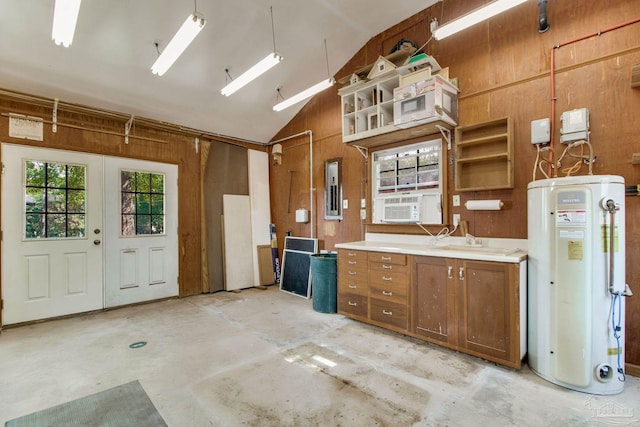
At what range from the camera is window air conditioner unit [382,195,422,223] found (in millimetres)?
3721

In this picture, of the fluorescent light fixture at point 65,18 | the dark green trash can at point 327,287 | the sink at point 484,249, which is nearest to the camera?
the fluorescent light fixture at point 65,18

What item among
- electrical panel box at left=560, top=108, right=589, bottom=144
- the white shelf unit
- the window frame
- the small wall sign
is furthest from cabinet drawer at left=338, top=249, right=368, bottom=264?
the small wall sign

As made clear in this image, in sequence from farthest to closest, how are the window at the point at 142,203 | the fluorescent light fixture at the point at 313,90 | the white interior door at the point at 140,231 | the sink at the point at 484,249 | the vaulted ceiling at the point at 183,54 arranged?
the window at the point at 142,203, the white interior door at the point at 140,231, the fluorescent light fixture at the point at 313,90, the vaulted ceiling at the point at 183,54, the sink at the point at 484,249

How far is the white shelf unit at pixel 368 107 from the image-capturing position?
3668mm

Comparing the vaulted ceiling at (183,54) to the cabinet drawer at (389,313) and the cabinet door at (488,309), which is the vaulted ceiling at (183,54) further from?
the cabinet drawer at (389,313)

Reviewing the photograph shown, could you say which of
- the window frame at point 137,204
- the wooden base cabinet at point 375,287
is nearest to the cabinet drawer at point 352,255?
the wooden base cabinet at point 375,287

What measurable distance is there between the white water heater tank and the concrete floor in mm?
184

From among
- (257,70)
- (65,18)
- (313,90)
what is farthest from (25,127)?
(313,90)

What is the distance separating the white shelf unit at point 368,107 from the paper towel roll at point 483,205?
1191 mm

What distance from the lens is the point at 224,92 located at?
151 inches

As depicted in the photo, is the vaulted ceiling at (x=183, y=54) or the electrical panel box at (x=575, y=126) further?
the vaulted ceiling at (x=183, y=54)

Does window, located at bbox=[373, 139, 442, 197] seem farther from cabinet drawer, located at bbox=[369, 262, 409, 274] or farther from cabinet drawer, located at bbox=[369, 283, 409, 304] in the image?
cabinet drawer, located at bbox=[369, 283, 409, 304]

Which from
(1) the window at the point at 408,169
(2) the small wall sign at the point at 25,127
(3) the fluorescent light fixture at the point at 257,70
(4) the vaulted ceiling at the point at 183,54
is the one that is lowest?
(1) the window at the point at 408,169

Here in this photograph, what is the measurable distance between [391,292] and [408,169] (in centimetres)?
161
